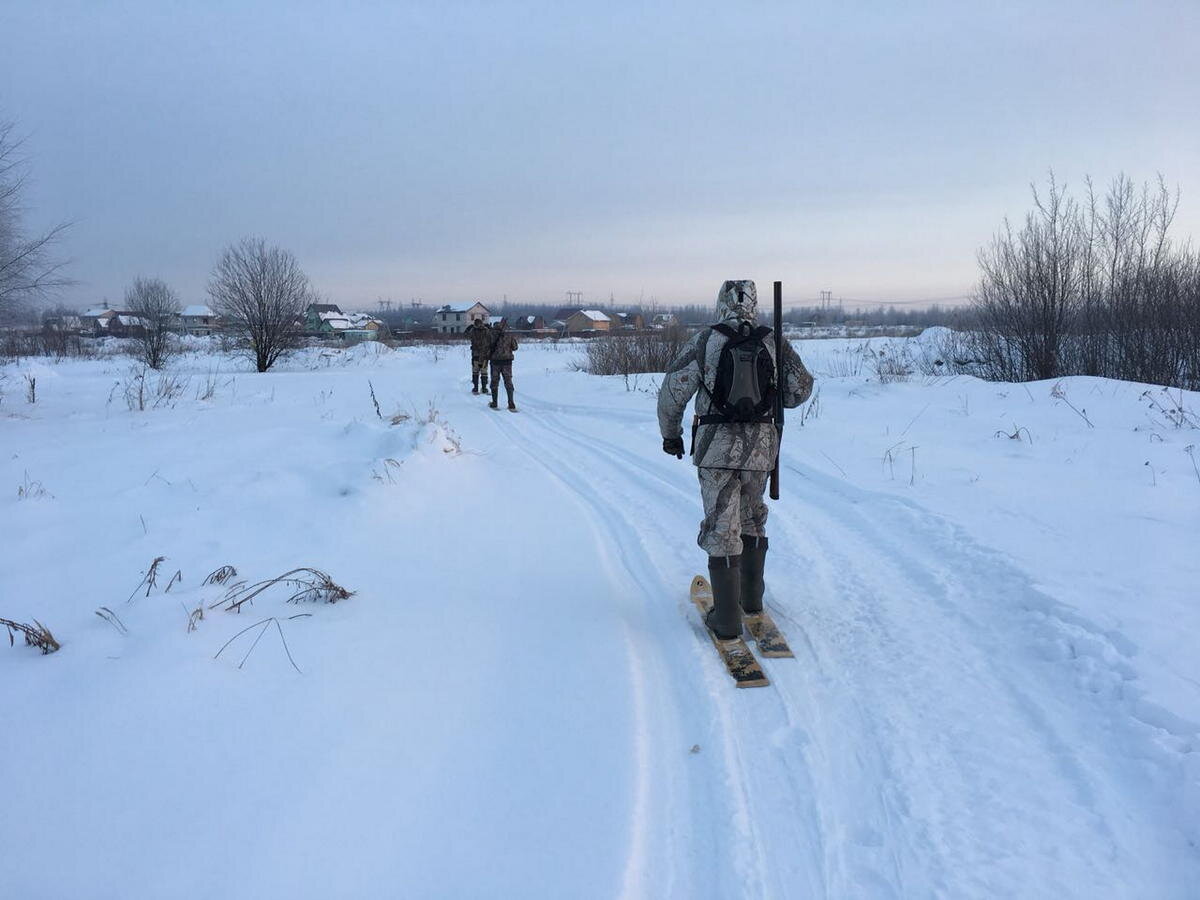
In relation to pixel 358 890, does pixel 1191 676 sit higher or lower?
higher

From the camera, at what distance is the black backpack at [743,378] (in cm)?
349

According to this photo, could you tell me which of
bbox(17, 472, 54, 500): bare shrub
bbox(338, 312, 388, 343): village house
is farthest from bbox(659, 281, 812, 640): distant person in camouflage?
bbox(338, 312, 388, 343): village house

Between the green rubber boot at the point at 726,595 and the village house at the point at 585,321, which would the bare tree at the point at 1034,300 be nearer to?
the green rubber boot at the point at 726,595

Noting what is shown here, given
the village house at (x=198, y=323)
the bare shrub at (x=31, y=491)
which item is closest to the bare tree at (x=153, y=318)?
the village house at (x=198, y=323)

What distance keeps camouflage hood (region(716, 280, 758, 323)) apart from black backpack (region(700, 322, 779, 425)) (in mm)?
60

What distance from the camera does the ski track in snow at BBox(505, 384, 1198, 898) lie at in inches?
84.4

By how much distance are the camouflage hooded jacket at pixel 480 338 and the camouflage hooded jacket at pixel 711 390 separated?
943 cm

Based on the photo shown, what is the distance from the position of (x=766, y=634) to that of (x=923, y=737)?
102cm

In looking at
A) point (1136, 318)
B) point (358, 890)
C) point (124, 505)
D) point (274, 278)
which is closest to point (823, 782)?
point (358, 890)

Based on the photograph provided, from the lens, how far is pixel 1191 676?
2879 millimetres

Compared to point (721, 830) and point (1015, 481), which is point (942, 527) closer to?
point (1015, 481)

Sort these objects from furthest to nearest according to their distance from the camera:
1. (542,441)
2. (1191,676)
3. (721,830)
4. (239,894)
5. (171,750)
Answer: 1. (542,441)
2. (1191,676)
3. (171,750)
4. (721,830)
5. (239,894)

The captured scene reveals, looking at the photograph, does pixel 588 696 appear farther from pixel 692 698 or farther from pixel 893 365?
pixel 893 365

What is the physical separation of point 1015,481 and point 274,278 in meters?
28.5
